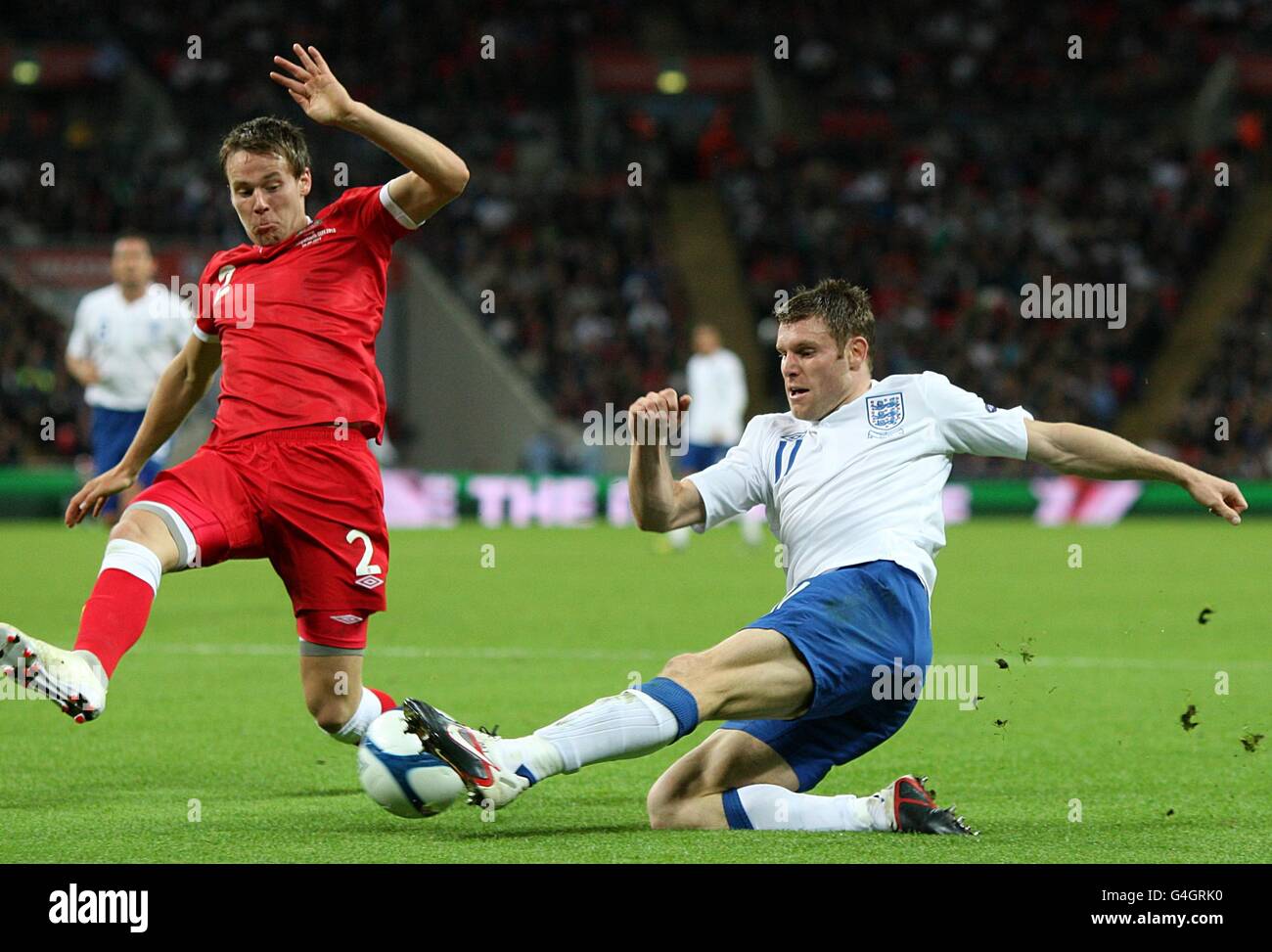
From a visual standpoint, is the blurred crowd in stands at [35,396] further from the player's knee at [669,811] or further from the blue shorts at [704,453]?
the player's knee at [669,811]

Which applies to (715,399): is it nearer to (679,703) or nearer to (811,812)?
(811,812)

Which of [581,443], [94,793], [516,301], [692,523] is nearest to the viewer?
[692,523]

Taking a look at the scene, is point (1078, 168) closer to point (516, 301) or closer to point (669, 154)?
point (669, 154)

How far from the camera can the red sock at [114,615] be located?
Answer: 5.09 m

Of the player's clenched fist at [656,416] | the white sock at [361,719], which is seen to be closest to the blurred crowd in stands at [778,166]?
the white sock at [361,719]

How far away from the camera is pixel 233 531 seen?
5.58 m

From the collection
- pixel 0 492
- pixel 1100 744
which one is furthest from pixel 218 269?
pixel 0 492

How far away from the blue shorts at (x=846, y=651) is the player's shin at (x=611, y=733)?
428mm

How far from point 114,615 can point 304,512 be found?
0.76 meters

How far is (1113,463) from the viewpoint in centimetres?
543

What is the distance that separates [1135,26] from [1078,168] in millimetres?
4213

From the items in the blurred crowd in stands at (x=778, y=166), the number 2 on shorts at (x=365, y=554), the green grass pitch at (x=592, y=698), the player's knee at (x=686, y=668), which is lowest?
the green grass pitch at (x=592, y=698)

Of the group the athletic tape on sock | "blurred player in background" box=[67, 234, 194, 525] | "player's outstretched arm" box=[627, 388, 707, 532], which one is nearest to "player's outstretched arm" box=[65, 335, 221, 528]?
"player's outstretched arm" box=[627, 388, 707, 532]

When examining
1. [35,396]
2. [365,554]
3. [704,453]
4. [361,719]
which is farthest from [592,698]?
[35,396]
